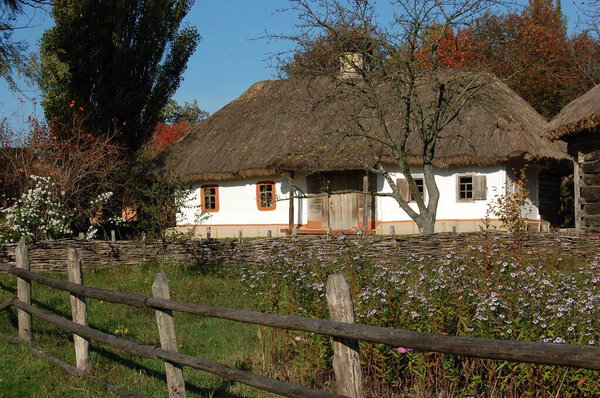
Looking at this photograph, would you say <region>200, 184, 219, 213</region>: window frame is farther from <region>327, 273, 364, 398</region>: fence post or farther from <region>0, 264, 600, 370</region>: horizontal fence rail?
<region>327, 273, 364, 398</region>: fence post

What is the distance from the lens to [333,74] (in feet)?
44.8

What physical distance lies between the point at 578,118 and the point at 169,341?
11.8 metres

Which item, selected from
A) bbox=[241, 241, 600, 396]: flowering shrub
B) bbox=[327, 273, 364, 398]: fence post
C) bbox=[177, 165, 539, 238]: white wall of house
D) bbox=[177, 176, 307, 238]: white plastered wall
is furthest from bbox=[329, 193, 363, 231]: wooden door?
bbox=[327, 273, 364, 398]: fence post

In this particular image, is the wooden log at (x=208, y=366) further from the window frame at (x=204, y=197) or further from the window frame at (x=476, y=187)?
the window frame at (x=204, y=197)

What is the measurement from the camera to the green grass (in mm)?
5574

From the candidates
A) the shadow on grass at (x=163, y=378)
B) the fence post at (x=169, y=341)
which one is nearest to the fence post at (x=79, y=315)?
the shadow on grass at (x=163, y=378)

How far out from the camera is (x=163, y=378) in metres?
5.93

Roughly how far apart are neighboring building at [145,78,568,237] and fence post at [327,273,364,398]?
1350cm

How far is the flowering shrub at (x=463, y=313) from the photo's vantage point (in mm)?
4504

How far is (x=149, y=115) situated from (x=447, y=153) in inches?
384

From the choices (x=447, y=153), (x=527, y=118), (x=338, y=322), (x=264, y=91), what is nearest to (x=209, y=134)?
(x=264, y=91)

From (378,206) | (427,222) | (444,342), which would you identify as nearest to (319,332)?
(444,342)

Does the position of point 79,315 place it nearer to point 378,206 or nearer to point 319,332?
point 319,332

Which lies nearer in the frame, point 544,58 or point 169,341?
point 169,341
